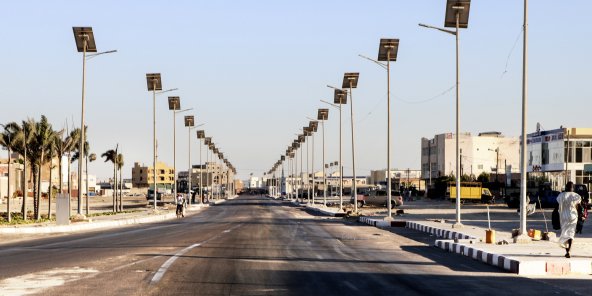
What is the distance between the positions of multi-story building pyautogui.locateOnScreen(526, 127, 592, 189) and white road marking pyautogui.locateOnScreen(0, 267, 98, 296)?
295 feet

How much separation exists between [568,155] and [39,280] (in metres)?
94.2

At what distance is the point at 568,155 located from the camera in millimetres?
103312

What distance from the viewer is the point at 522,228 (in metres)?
27.3

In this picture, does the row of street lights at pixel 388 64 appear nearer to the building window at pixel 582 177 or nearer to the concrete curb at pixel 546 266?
the concrete curb at pixel 546 266

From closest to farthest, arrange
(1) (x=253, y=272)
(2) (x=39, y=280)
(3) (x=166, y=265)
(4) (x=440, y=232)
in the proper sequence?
1. (2) (x=39, y=280)
2. (1) (x=253, y=272)
3. (3) (x=166, y=265)
4. (4) (x=440, y=232)

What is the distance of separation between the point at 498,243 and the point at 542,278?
9.32 m

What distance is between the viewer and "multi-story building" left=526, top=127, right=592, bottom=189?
4149 inches

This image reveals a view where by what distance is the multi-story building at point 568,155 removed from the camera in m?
105

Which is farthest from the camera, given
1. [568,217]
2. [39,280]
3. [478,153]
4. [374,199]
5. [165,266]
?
[478,153]

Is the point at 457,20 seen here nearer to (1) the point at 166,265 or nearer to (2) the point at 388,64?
(2) the point at 388,64

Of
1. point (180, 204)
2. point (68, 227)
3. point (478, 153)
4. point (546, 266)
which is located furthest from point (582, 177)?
point (546, 266)

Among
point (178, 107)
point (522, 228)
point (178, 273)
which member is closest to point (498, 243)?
point (522, 228)

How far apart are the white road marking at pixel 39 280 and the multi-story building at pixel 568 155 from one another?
8989cm

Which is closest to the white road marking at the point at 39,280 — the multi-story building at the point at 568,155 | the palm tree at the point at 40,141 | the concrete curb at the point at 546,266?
the concrete curb at the point at 546,266
